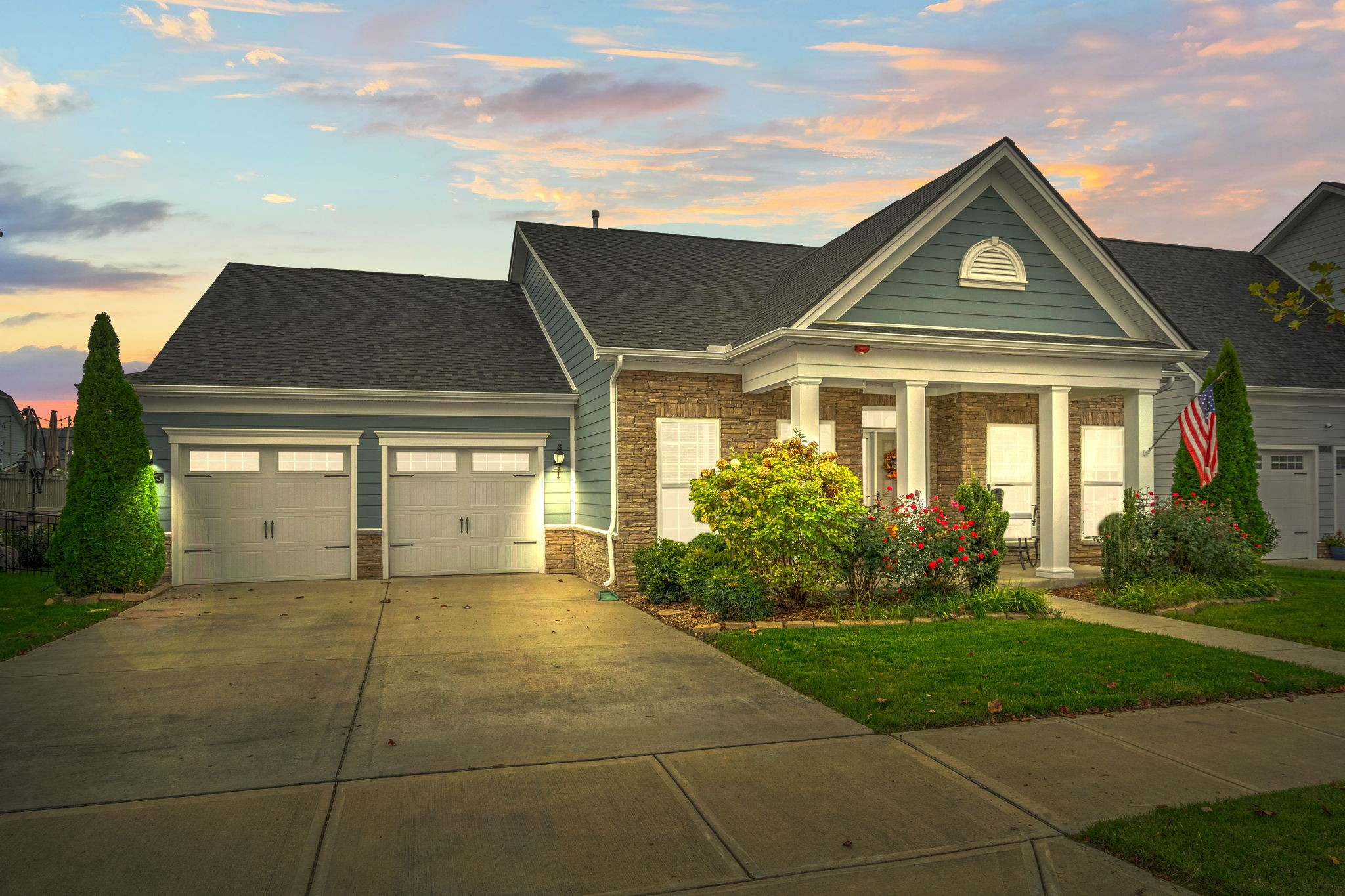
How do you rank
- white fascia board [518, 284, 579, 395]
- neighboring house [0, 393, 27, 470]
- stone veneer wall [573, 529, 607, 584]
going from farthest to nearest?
neighboring house [0, 393, 27, 470], white fascia board [518, 284, 579, 395], stone veneer wall [573, 529, 607, 584]

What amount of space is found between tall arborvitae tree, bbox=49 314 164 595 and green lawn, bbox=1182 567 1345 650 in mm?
14695

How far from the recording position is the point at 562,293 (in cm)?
1564

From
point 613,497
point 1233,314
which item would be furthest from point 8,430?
point 1233,314

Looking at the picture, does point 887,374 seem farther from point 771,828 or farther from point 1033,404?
point 771,828

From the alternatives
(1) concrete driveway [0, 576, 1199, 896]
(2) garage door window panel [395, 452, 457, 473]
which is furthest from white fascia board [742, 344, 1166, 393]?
(2) garage door window panel [395, 452, 457, 473]

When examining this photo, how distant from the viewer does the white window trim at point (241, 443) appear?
48.9ft

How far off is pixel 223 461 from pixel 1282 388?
20.3 m

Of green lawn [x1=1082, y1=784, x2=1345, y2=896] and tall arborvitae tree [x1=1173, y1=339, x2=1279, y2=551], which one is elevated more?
tall arborvitae tree [x1=1173, y1=339, x2=1279, y2=551]

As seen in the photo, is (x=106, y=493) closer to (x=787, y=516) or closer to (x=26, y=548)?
→ (x=26, y=548)

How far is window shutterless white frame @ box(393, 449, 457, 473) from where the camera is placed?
15.9 meters

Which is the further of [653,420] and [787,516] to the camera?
[653,420]

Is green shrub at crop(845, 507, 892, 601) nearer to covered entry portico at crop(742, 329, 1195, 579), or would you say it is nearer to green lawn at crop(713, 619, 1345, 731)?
green lawn at crop(713, 619, 1345, 731)

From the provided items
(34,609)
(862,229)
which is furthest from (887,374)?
(34,609)

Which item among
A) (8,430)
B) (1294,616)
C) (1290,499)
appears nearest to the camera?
(1294,616)
